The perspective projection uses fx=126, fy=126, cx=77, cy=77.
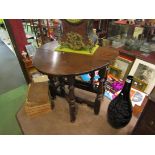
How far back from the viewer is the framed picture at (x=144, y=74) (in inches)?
47.8

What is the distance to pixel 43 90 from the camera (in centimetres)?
103

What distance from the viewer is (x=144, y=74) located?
1.26 metres

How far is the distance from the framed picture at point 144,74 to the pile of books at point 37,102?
92 centimetres

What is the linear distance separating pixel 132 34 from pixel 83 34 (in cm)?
89

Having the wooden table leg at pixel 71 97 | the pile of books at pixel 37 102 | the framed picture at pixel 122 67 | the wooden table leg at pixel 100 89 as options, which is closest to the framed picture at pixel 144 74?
the framed picture at pixel 122 67

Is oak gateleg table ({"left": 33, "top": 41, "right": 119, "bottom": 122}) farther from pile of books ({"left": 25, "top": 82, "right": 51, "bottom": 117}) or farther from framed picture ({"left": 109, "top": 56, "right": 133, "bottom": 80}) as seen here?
framed picture ({"left": 109, "top": 56, "right": 133, "bottom": 80})

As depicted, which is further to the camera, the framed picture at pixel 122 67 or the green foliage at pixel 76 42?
the framed picture at pixel 122 67

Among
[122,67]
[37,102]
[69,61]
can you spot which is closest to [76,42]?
[69,61]

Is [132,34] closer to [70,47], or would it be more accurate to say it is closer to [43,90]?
[70,47]

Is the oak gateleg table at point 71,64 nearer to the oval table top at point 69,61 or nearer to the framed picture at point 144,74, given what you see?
the oval table top at point 69,61

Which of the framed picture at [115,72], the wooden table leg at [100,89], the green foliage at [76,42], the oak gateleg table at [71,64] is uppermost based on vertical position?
the green foliage at [76,42]

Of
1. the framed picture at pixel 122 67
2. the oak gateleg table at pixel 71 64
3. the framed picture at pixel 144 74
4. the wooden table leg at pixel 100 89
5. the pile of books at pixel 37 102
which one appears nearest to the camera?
the oak gateleg table at pixel 71 64

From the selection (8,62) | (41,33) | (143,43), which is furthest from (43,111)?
(8,62)
